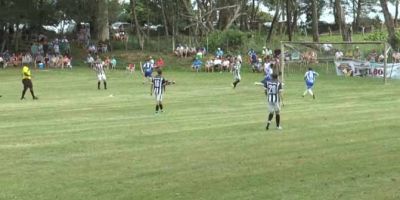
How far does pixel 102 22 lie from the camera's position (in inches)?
2375

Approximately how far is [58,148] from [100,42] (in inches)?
1789

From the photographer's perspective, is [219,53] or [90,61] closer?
[219,53]

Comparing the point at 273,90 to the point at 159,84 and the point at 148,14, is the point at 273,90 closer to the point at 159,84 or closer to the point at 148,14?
the point at 159,84

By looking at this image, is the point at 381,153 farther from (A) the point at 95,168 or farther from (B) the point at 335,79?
(B) the point at 335,79

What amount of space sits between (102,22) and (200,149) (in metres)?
46.8

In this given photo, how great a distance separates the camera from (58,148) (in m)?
15.3

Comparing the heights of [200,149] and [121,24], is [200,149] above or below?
below

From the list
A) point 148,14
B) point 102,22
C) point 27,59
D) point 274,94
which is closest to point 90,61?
point 27,59

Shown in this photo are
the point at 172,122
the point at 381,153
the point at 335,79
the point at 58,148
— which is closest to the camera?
the point at 381,153

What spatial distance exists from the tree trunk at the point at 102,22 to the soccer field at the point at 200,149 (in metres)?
29.0

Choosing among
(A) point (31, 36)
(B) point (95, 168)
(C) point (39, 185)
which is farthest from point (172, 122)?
(A) point (31, 36)

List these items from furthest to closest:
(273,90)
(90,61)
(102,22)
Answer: (102,22), (90,61), (273,90)

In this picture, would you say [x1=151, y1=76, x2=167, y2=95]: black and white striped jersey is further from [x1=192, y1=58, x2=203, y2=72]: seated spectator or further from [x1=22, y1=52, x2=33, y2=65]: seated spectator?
[x1=22, y1=52, x2=33, y2=65]: seated spectator

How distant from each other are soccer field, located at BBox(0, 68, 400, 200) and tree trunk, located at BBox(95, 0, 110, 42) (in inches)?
1143
